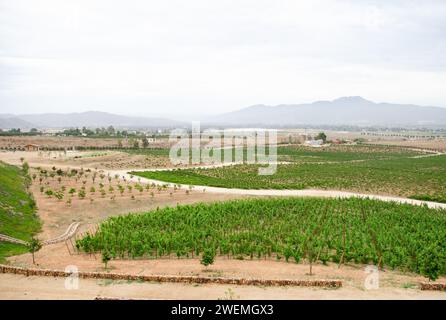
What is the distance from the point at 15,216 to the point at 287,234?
1580cm

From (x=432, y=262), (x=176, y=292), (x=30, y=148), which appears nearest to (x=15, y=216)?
(x=176, y=292)

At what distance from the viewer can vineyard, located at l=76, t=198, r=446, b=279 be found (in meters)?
19.5

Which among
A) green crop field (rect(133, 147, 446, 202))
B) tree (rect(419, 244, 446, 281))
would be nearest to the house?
green crop field (rect(133, 147, 446, 202))

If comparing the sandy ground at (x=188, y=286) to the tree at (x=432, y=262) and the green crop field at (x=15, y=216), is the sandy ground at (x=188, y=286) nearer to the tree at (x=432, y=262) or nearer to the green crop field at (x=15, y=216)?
the tree at (x=432, y=262)

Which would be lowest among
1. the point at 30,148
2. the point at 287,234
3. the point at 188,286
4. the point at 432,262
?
the point at 188,286

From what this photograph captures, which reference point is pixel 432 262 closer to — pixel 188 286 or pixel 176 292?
pixel 188 286

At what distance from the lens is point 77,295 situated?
14812 millimetres

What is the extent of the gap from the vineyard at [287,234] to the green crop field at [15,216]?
3273mm

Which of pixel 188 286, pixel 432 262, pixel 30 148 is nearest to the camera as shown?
pixel 188 286

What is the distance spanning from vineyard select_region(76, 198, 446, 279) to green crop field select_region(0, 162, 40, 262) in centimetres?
327

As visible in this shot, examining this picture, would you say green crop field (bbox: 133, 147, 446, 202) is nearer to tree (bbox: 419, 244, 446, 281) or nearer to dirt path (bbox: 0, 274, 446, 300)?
tree (bbox: 419, 244, 446, 281)

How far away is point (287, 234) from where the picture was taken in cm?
2306

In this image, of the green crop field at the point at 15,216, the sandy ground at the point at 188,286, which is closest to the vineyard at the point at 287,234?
the sandy ground at the point at 188,286
